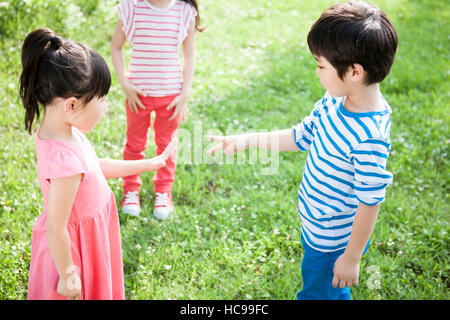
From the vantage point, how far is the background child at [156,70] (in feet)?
8.10

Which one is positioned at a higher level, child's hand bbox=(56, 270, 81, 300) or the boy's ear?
the boy's ear

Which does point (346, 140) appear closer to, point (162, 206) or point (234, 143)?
point (234, 143)

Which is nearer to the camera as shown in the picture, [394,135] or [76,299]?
[76,299]

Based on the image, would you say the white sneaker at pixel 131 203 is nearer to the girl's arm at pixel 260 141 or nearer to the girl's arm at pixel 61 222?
the girl's arm at pixel 260 141

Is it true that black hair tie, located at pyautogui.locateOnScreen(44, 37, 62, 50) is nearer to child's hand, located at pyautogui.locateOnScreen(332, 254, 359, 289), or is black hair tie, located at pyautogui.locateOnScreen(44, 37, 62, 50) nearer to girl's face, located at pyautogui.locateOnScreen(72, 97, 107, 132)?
girl's face, located at pyautogui.locateOnScreen(72, 97, 107, 132)

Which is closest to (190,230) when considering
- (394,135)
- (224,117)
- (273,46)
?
(224,117)

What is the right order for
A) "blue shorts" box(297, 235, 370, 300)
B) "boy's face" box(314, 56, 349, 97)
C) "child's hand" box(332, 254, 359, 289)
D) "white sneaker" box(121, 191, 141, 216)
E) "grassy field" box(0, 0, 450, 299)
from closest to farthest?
"boy's face" box(314, 56, 349, 97), "child's hand" box(332, 254, 359, 289), "blue shorts" box(297, 235, 370, 300), "grassy field" box(0, 0, 450, 299), "white sneaker" box(121, 191, 141, 216)

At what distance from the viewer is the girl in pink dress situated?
1.45 metres

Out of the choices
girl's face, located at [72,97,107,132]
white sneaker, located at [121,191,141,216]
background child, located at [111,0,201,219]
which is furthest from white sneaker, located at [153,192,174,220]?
girl's face, located at [72,97,107,132]

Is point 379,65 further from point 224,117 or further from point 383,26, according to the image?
point 224,117

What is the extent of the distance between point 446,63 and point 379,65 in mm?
4155

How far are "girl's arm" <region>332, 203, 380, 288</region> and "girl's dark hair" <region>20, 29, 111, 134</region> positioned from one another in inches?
43.8

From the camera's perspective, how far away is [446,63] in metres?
4.96

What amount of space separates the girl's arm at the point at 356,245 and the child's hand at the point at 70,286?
3.33ft
